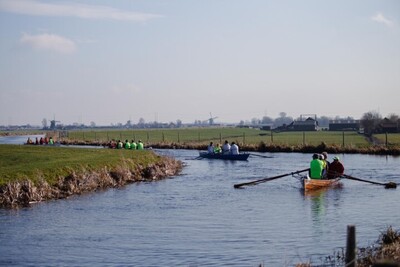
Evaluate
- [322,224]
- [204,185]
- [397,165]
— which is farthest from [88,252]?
[397,165]

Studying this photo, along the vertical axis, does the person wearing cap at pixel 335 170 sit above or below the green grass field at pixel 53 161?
below

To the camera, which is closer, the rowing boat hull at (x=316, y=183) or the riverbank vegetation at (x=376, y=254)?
the riverbank vegetation at (x=376, y=254)

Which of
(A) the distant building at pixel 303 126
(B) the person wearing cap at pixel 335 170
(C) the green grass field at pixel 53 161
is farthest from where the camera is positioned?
(A) the distant building at pixel 303 126

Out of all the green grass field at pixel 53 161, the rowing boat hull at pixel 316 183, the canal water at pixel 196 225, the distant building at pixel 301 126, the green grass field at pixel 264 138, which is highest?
the distant building at pixel 301 126

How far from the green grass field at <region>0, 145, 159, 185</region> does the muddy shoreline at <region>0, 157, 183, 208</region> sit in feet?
1.68

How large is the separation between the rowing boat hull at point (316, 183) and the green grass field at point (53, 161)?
1293cm

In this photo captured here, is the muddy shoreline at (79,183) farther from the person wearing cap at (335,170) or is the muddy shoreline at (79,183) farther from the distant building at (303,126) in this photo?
the distant building at (303,126)

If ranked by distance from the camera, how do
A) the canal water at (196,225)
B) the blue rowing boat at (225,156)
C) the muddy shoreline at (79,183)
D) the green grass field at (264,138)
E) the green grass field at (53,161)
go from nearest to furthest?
the canal water at (196,225)
the muddy shoreline at (79,183)
the green grass field at (53,161)
the blue rowing boat at (225,156)
the green grass field at (264,138)

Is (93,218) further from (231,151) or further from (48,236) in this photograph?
(231,151)

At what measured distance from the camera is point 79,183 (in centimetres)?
3472

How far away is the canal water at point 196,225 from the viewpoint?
18.6 meters

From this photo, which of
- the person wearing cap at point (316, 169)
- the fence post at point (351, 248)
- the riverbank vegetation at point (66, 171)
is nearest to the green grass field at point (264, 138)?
the riverbank vegetation at point (66, 171)

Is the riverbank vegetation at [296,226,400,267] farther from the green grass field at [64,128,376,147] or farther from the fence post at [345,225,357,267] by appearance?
the green grass field at [64,128,376,147]

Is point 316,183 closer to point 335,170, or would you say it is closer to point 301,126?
point 335,170
